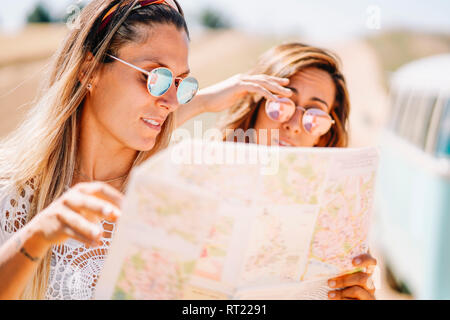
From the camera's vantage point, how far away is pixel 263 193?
105cm

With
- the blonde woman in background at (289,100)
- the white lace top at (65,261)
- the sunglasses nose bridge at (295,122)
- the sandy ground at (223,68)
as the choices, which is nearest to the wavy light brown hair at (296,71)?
the blonde woman in background at (289,100)

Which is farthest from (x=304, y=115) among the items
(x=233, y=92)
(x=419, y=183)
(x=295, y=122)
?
(x=419, y=183)

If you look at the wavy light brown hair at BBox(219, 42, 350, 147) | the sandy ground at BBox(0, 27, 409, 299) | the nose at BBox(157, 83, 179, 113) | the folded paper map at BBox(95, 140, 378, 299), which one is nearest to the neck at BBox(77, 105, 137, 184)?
the nose at BBox(157, 83, 179, 113)

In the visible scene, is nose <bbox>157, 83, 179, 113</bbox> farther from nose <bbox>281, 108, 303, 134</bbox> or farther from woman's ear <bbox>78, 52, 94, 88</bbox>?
nose <bbox>281, 108, 303, 134</bbox>

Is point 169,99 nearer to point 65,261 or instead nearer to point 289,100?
point 289,100

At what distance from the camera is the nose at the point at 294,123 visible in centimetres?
184

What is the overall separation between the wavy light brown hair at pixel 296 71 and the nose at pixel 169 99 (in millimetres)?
566

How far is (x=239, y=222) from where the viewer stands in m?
1.02

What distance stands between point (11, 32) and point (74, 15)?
23377mm

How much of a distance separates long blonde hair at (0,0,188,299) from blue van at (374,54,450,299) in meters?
3.03

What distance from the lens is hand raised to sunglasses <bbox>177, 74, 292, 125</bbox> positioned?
1853 mm

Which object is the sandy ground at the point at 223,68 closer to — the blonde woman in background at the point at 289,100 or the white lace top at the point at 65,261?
the blonde woman in background at the point at 289,100

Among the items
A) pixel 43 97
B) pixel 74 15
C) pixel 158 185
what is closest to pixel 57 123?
pixel 43 97
